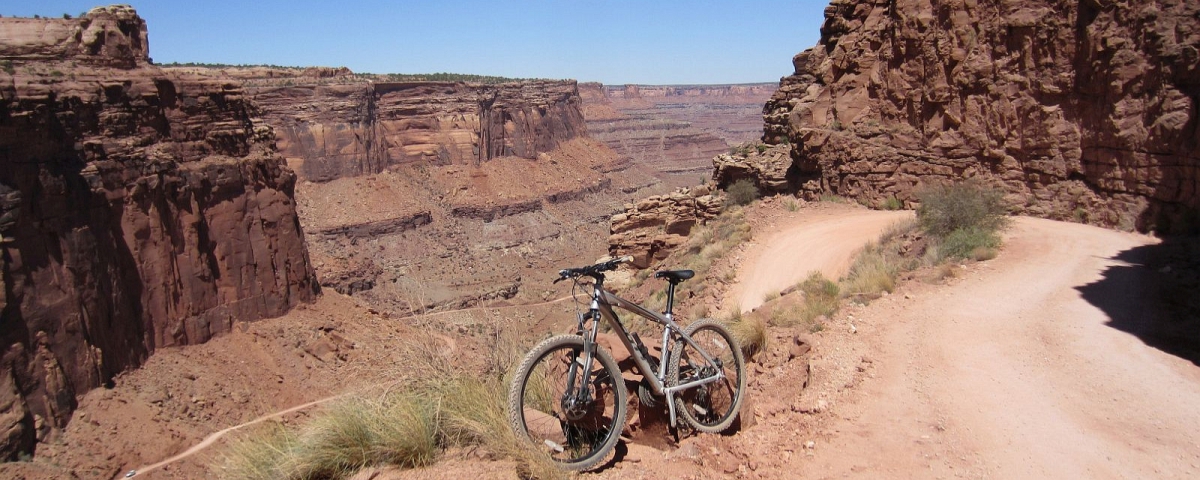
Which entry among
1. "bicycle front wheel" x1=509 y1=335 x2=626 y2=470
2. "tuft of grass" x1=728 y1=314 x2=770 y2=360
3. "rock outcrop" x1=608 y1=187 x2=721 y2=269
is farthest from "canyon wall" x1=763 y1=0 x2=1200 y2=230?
"bicycle front wheel" x1=509 y1=335 x2=626 y2=470

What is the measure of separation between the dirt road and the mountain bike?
0.84 m

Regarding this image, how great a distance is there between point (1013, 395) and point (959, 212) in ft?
24.0

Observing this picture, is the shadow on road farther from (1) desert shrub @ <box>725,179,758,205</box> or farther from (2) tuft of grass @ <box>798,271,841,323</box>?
(1) desert shrub @ <box>725,179,758,205</box>

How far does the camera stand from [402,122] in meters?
66.2

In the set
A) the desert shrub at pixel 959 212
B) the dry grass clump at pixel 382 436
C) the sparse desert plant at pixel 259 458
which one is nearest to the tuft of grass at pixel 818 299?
the desert shrub at pixel 959 212

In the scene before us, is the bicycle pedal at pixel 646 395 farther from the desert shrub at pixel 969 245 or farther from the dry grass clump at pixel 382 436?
the desert shrub at pixel 969 245

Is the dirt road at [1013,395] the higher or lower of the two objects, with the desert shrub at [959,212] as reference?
lower

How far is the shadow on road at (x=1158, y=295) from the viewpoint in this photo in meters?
7.55

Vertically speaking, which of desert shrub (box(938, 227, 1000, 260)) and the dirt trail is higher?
desert shrub (box(938, 227, 1000, 260))

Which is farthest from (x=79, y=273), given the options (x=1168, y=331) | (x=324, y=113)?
(x=324, y=113)

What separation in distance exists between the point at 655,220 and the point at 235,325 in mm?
14133

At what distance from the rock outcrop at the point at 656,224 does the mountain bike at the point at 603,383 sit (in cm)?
1535

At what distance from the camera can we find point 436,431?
489cm

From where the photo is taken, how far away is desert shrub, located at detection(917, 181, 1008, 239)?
12.5 m
